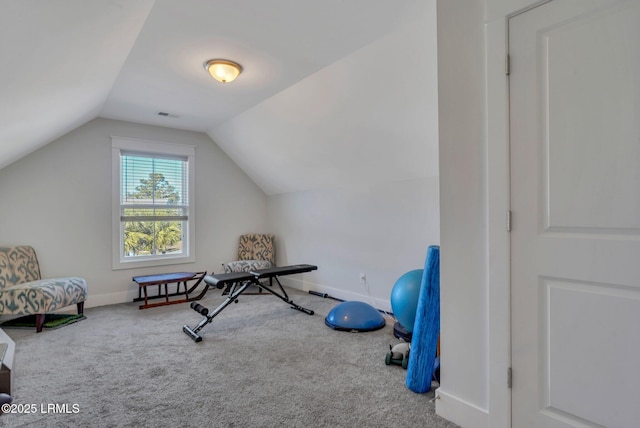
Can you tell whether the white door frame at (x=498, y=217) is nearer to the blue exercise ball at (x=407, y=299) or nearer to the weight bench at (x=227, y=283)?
the blue exercise ball at (x=407, y=299)

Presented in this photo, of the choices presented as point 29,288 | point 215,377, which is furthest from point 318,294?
point 29,288

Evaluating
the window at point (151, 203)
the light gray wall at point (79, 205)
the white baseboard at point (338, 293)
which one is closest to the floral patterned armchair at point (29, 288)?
the light gray wall at point (79, 205)

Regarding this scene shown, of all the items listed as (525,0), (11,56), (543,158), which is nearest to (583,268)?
(543,158)

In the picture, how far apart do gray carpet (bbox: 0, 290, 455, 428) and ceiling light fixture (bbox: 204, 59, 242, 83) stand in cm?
247

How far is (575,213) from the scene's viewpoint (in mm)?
1432

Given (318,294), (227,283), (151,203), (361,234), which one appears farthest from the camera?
(151,203)

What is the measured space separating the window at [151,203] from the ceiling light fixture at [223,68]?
2472mm

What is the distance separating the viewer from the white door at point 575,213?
4.28 ft

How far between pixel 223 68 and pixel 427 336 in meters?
2.75

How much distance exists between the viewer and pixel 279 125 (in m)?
4.32

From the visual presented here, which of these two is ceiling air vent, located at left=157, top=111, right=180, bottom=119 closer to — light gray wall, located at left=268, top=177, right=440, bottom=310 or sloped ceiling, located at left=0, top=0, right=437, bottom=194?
sloped ceiling, located at left=0, top=0, right=437, bottom=194

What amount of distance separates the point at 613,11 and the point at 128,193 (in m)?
5.34

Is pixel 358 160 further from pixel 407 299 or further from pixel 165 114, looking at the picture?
pixel 165 114

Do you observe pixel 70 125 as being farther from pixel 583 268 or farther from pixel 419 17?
pixel 583 268
